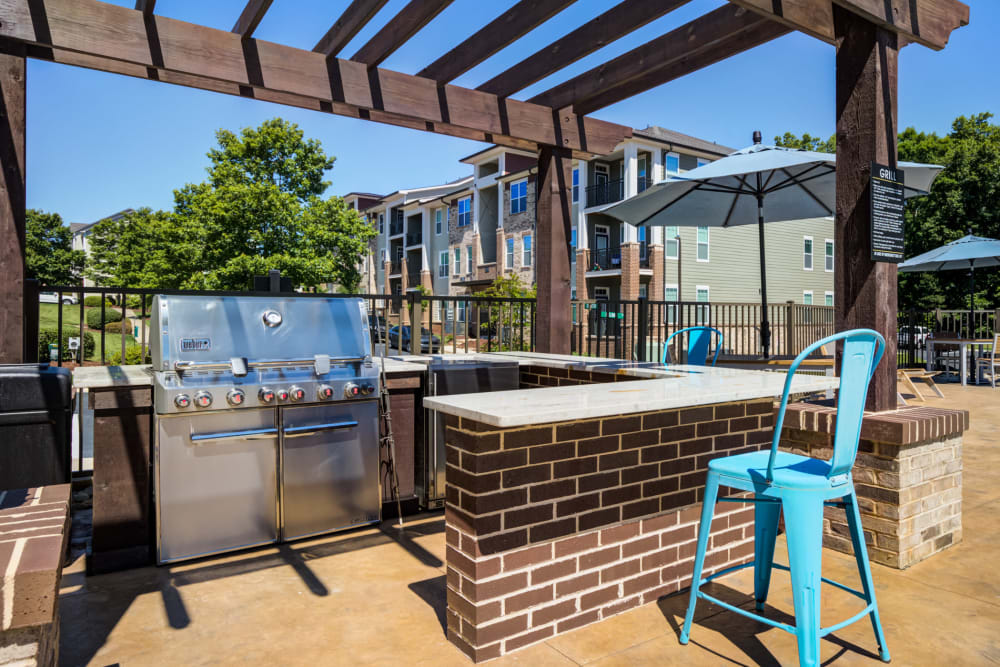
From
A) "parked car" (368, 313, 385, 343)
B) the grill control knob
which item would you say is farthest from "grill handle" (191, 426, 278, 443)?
"parked car" (368, 313, 385, 343)

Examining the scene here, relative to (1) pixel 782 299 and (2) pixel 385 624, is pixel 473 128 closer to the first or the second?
(2) pixel 385 624

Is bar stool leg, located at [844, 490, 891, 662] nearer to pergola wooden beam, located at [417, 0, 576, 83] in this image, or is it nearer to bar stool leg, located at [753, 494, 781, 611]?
bar stool leg, located at [753, 494, 781, 611]

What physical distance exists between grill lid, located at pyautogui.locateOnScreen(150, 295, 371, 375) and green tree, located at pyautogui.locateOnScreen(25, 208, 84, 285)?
5176 centimetres

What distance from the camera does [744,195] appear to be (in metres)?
7.27

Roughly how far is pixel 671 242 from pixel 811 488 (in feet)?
71.5

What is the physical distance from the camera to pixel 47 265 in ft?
153

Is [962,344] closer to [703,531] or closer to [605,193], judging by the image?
→ [703,531]

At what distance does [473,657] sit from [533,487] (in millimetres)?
639

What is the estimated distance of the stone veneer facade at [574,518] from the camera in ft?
7.31

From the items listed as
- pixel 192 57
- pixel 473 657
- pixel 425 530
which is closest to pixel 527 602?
pixel 473 657

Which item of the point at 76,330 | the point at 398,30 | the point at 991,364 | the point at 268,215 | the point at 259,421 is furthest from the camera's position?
the point at 76,330

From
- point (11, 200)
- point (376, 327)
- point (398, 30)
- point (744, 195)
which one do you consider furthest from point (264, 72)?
point (744, 195)

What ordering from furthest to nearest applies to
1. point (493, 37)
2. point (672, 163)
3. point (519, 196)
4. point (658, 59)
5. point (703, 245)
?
point (519, 196)
point (703, 245)
point (672, 163)
point (658, 59)
point (493, 37)

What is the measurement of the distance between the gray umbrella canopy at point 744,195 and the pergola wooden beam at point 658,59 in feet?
5.70
